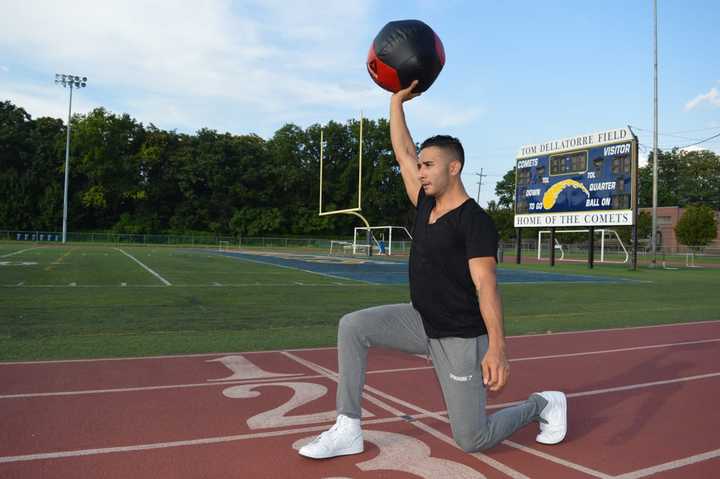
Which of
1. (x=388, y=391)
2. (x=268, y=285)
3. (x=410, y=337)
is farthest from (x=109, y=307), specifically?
(x=410, y=337)

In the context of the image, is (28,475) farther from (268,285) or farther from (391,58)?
(268,285)

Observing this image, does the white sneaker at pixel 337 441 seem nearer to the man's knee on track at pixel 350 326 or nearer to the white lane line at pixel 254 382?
the man's knee on track at pixel 350 326

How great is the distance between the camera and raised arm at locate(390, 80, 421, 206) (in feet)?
12.8

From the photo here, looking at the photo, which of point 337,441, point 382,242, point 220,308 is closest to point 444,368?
point 337,441

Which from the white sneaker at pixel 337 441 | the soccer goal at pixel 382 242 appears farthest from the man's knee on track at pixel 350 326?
the soccer goal at pixel 382 242

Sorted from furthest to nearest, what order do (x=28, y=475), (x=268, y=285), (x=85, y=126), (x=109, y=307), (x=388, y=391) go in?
(x=85, y=126) < (x=268, y=285) < (x=109, y=307) < (x=388, y=391) < (x=28, y=475)

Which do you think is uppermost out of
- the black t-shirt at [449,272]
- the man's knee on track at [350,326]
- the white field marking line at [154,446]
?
the black t-shirt at [449,272]

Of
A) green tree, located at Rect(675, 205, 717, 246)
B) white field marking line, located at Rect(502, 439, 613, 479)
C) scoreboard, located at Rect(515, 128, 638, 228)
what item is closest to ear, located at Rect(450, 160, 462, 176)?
white field marking line, located at Rect(502, 439, 613, 479)

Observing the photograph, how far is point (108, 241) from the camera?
2205 inches

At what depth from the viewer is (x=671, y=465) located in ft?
12.2

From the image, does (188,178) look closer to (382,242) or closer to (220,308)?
(382,242)

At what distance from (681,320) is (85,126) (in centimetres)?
6768

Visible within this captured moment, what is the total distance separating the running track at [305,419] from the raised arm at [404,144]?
67.1 inches

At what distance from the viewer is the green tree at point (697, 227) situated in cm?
5659
